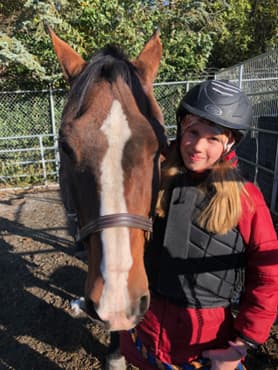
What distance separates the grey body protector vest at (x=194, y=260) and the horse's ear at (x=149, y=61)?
1.95ft

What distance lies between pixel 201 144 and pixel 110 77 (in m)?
0.51

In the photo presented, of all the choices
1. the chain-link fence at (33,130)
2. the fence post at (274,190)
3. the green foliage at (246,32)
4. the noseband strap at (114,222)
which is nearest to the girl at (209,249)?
the noseband strap at (114,222)

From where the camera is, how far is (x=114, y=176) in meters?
1.14

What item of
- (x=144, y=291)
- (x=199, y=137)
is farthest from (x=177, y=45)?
(x=144, y=291)

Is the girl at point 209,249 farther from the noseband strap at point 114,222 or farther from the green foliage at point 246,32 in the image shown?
the green foliage at point 246,32

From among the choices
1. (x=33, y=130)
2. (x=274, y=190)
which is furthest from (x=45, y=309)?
(x=33, y=130)

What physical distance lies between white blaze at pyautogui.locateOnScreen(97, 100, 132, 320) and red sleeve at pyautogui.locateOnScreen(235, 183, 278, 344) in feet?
1.78

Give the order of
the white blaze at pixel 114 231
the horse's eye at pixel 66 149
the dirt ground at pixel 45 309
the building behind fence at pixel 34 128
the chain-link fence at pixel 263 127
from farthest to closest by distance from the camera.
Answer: the building behind fence at pixel 34 128 < the chain-link fence at pixel 263 127 < the dirt ground at pixel 45 309 < the horse's eye at pixel 66 149 < the white blaze at pixel 114 231

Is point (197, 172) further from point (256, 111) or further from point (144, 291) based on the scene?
point (256, 111)

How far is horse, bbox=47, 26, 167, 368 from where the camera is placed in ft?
3.51

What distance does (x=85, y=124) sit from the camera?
1.22 meters

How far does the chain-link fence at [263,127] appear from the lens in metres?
5.14

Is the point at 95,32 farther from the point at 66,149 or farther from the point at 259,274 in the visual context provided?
the point at 259,274

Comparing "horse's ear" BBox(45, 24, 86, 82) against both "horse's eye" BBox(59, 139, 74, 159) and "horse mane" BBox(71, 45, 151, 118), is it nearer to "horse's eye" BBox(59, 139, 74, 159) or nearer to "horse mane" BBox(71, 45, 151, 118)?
"horse mane" BBox(71, 45, 151, 118)
